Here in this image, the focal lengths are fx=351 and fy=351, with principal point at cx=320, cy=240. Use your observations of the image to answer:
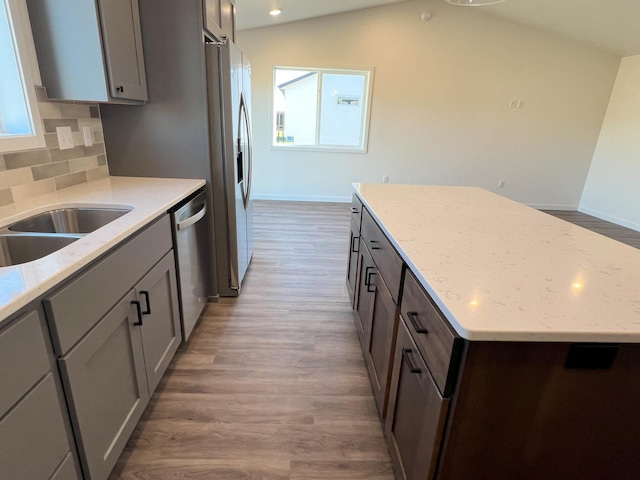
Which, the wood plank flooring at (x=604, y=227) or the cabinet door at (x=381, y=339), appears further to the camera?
the wood plank flooring at (x=604, y=227)

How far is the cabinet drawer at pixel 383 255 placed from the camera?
4.36ft

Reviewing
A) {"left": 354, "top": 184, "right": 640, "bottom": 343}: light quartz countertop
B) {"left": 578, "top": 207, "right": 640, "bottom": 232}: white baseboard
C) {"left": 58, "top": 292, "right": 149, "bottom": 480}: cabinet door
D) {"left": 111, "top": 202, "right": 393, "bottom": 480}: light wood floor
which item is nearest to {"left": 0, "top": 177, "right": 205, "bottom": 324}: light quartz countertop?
{"left": 58, "top": 292, "right": 149, "bottom": 480}: cabinet door

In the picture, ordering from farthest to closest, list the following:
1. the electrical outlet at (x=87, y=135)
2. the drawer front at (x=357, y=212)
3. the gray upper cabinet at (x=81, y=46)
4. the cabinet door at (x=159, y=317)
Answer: the drawer front at (x=357, y=212)
the electrical outlet at (x=87, y=135)
the gray upper cabinet at (x=81, y=46)
the cabinet door at (x=159, y=317)

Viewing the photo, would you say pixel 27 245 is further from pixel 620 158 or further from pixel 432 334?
pixel 620 158

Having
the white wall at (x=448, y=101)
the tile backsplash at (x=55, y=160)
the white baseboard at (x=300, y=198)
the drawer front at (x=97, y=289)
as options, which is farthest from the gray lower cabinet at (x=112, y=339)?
the white wall at (x=448, y=101)

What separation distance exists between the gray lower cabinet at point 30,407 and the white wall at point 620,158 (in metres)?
6.50

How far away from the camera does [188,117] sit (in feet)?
7.32

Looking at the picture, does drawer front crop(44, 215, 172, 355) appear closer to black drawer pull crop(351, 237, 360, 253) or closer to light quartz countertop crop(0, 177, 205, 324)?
light quartz countertop crop(0, 177, 205, 324)

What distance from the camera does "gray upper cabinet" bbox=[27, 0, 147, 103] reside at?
1620 millimetres

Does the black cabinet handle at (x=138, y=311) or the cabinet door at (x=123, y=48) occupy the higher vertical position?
the cabinet door at (x=123, y=48)

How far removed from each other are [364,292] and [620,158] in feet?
18.1

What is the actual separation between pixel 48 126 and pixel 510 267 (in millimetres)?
2186

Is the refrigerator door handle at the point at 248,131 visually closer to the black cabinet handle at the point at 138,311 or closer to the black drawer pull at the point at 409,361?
the black cabinet handle at the point at 138,311

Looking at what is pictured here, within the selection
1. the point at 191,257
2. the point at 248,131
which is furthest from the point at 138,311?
the point at 248,131
